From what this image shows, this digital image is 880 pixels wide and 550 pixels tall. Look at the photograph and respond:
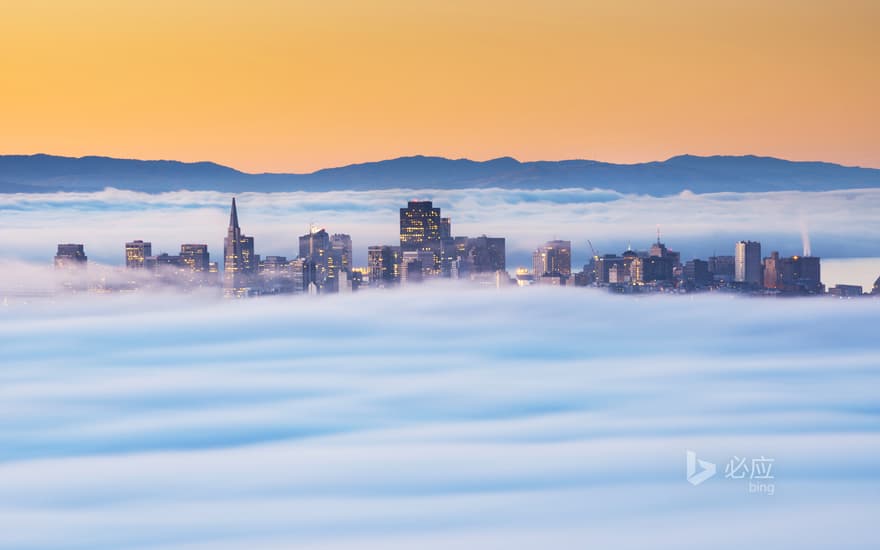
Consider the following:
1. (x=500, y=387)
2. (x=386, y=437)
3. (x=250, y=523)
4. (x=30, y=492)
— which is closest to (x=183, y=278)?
(x=500, y=387)

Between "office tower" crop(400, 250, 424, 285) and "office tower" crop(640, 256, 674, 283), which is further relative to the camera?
"office tower" crop(400, 250, 424, 285)

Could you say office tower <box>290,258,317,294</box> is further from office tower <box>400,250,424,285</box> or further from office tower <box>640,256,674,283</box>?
office tower <box>640,256,674,283</box>

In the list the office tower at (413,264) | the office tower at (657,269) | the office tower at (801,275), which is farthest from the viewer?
the office tower at (413,264)

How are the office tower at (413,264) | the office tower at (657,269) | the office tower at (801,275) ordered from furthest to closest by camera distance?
the office tower at (413,264), the office tower at (657,269), the office tower at (801,275)

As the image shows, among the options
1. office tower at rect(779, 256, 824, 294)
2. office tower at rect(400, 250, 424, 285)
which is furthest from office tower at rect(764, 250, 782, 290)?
office tower at rect(400, 250, 424, 285)

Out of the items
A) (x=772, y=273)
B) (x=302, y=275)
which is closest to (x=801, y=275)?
(x=772, y=273)

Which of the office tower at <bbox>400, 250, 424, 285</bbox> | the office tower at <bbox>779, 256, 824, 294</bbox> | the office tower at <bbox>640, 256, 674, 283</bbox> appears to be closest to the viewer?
the office tower at <bbox>779, 256, 824, 294</bbox>

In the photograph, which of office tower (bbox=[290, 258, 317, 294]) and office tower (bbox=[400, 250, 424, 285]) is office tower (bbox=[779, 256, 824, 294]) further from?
office tower (bbox=[290, 258, 317, 294])

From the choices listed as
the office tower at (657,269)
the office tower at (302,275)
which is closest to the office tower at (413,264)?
the office tower at (302,275)

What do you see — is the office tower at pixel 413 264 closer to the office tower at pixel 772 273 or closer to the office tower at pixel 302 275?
the office tower at pixel 302 275

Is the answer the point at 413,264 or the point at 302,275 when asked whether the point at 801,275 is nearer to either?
the point at 413,264

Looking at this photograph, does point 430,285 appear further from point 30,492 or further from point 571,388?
point 30,492

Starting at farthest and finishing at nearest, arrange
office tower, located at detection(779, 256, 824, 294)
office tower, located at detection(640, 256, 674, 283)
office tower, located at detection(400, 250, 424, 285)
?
office tower, located at detection(400, 250, 424, 285) → office tower, located at detection(640, 256, 674, 283) → office tower, located at detection(779, 256, 824, 294)
